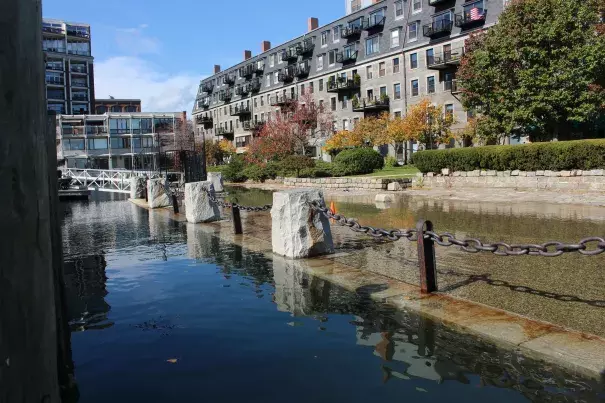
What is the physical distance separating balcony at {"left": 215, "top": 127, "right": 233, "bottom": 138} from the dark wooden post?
77086 millimetres

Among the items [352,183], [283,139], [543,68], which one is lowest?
[352,183]

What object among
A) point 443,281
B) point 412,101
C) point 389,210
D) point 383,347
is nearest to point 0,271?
point 383,347

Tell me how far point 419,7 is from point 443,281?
143 ft

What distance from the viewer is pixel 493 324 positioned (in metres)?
4.25

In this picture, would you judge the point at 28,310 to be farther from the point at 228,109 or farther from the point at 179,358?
the point at 228,109

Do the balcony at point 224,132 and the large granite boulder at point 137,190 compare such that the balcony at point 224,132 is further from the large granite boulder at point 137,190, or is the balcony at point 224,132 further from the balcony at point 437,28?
the large granite boulder at point 137,190

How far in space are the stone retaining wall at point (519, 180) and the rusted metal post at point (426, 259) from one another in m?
15.8

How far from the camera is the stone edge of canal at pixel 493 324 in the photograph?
354 centimetres

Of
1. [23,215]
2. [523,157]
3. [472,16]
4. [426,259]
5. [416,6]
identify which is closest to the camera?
[23,215]

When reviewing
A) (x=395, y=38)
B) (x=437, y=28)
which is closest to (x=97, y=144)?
(x=395, y=38)

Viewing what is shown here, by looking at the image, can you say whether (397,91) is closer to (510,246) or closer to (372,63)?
(372,63)

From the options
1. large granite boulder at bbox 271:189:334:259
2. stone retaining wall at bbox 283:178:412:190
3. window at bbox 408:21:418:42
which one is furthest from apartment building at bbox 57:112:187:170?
large granite boulder at bbox 271:189:334:259

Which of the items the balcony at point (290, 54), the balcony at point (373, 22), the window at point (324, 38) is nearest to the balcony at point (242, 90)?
the balcony at point (290, 54)

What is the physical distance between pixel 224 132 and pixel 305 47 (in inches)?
921
